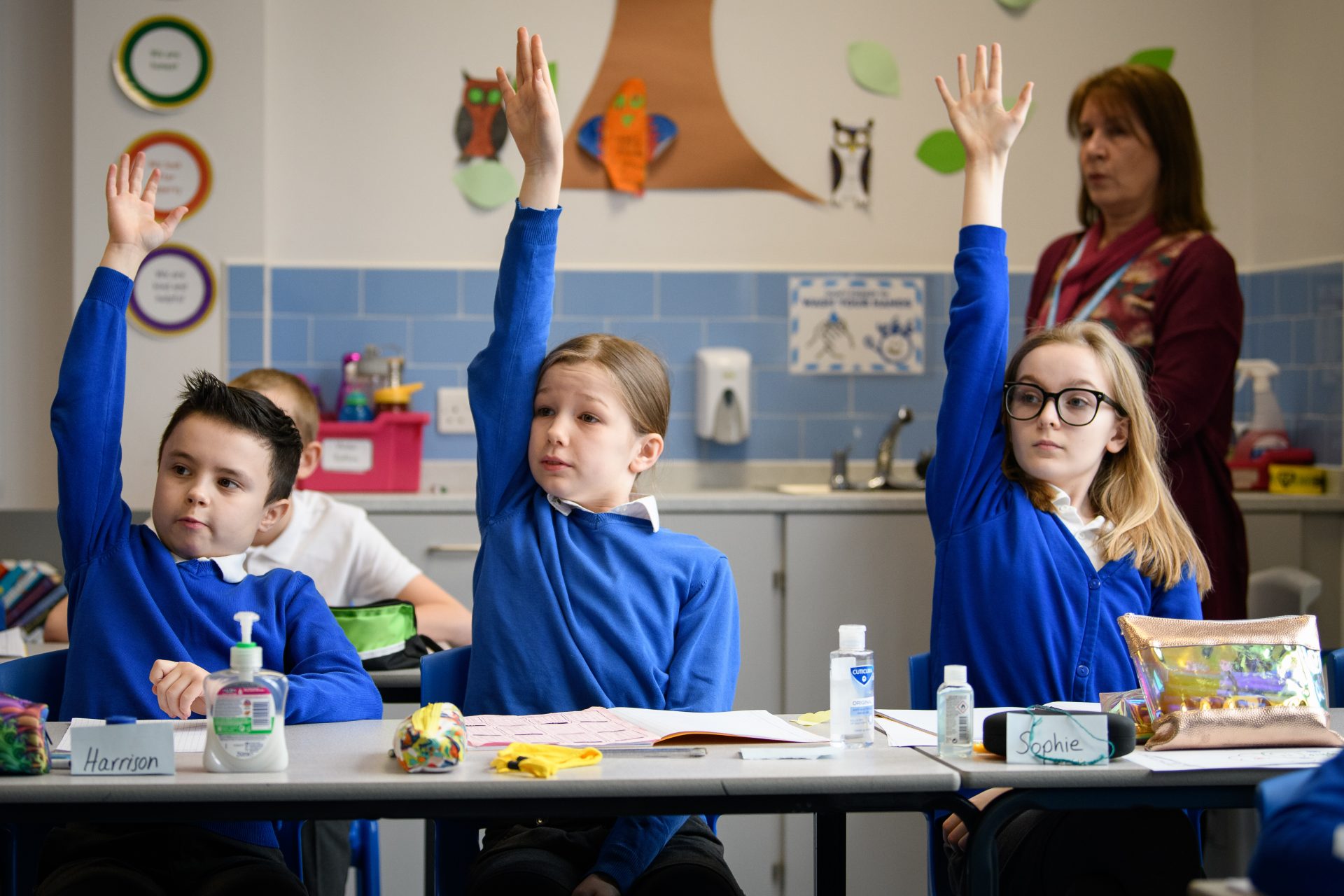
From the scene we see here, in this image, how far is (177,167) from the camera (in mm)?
3535

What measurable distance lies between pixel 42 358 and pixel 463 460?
1.21 m

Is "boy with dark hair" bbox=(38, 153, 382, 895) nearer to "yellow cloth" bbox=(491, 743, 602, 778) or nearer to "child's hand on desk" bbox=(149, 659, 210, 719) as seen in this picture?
"child's hand on desk" bbox=(149, 659, 210, 719)

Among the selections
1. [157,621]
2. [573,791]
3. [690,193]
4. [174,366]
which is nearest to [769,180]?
[690,193]

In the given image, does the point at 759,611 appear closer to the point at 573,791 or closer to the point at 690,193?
the point at 690,193

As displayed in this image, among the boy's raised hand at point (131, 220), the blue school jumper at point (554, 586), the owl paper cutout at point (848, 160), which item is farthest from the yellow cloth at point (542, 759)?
the owl paper cutout at point (848, 160)

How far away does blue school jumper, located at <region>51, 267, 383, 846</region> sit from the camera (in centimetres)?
169

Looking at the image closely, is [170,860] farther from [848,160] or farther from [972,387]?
[848,160]

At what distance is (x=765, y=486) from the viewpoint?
380 cm

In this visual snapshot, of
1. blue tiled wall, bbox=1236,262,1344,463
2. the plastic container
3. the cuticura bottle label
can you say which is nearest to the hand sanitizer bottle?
the cuticura bottle label

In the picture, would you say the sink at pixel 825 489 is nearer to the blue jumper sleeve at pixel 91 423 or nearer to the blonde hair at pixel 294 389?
the blonde hair at pixel 294 389

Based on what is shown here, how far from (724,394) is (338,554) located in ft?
4.91

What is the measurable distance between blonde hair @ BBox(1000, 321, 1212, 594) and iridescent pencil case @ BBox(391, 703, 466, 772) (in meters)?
1.04

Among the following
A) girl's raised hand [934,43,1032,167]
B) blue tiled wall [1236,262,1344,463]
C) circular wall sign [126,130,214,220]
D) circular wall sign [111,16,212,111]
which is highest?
circular wall sign [111,16,212,111]

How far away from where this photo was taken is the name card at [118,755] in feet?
4.16
